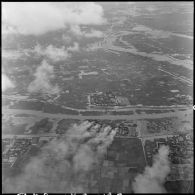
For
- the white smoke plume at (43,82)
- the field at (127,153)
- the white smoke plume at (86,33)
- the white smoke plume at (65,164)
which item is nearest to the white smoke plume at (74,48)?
the white smoke plume at (86,33)

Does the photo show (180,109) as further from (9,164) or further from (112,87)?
(9,164)

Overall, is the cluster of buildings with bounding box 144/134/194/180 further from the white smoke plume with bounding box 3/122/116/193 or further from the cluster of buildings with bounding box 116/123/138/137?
the white smoke plume with bounding box 3/122/116/193

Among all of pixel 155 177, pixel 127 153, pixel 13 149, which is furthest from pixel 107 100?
pixel 155 177

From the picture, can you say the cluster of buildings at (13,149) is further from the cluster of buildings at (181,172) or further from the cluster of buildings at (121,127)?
the cluster of buildings at (181,172)

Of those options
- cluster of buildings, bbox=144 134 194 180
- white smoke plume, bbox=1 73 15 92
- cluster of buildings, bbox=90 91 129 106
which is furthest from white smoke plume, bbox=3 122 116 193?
white smoke plume, bbox=1 73 15 92

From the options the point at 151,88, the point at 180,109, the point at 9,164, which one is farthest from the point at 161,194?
the point at 151,88

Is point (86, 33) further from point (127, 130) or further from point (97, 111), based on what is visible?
point (127, 130)

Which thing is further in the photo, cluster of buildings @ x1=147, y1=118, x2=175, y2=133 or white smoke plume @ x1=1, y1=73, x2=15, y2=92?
white smoke plume @ x1=1, y1=73, x2=15, y2=92
